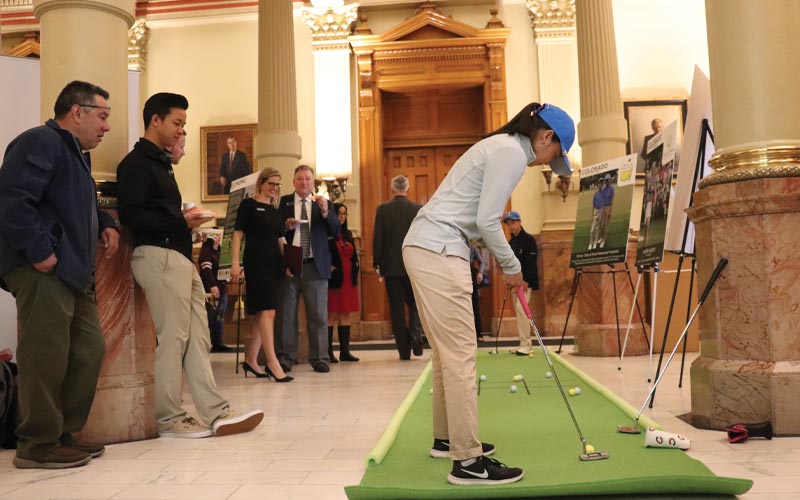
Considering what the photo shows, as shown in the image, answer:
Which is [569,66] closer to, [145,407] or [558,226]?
[558,226]

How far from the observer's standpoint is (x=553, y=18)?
38.3 ft

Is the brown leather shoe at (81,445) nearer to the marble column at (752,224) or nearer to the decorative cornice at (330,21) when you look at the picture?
the marble column at (752,224)

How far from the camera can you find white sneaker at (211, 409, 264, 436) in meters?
3.96

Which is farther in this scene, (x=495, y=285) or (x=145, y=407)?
(x=495, y=285)

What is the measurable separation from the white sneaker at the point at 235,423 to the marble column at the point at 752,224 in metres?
2.25

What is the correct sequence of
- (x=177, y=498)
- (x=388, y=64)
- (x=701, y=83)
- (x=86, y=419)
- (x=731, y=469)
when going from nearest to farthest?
(x=177, y=498), (x=731, y=469), (x=86, y=419), (x=701, y=83), (x=388, y=64)

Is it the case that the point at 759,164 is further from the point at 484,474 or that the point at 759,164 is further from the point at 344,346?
the point at 344,346

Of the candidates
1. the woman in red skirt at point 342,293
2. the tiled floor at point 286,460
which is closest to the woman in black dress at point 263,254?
the tiled floor at point 286,460

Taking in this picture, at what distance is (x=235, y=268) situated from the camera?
19.9 feet

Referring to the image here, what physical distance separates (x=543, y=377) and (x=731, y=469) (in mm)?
2949

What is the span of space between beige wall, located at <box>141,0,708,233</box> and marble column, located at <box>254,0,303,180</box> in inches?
127

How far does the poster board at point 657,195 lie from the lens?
6012 mm

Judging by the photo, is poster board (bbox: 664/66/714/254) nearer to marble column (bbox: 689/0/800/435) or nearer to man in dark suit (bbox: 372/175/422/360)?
marble column (bbox: 689/0/800/435)

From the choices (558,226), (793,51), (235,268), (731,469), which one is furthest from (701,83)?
(558,226)
